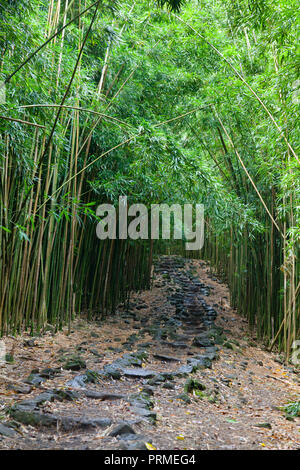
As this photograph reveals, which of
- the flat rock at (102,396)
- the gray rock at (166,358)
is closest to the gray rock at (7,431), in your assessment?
the flat rock at (102,396)

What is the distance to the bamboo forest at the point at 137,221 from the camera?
7.87ft

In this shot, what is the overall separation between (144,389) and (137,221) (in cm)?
390

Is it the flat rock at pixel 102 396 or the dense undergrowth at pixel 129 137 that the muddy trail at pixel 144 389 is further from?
the dense undergrowth at pixel 129 137

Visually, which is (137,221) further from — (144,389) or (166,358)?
(144,389)

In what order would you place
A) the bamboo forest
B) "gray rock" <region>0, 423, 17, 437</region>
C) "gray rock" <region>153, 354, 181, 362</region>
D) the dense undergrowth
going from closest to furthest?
"gray rock" <region>0, 423, 17, 437</region>, the bamboo forest, the dense undergrowth, "gray rock" <region>153, 354, 181, 362</region>

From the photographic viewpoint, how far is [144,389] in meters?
2.82

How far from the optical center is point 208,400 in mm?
3033

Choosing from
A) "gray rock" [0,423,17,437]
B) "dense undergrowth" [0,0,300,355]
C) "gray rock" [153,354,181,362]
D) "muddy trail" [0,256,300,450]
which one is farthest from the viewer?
"gray rock" [153,354,181,362]

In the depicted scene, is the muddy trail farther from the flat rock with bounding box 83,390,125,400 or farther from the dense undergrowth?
the dense undergrowth

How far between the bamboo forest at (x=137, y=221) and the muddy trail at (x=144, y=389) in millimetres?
15

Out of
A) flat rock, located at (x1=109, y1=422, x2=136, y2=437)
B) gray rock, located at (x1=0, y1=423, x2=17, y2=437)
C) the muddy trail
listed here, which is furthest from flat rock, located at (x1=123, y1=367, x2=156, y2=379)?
gray rock, located at (x1=0, y1=423, x2=17, y2=437)

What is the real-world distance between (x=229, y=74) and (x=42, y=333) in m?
3.76

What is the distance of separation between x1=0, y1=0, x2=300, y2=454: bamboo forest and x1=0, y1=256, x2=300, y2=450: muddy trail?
2cm

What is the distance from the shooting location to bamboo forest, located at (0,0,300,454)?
2.40 metres
